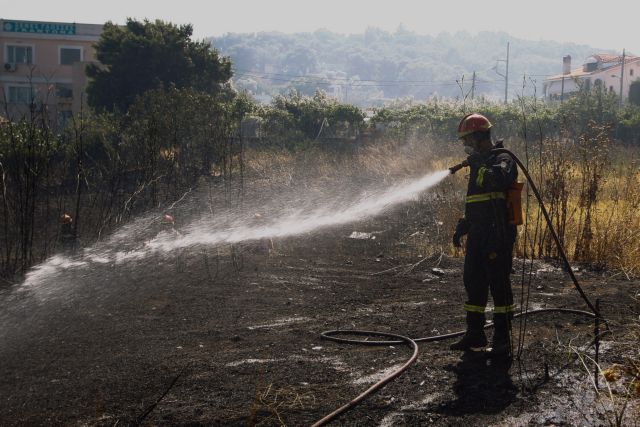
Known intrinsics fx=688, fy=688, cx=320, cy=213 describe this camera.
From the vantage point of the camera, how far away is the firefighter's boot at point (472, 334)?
5844 millimetres

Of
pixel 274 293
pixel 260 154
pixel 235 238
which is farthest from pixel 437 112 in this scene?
pixel 274 293

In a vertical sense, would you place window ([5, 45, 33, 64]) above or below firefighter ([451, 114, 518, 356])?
above

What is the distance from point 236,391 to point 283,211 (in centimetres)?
997

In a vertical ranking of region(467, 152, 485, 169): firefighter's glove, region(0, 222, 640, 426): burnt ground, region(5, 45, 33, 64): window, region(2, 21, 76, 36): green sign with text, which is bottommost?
region(0, 222, 640, 426): burnt ground

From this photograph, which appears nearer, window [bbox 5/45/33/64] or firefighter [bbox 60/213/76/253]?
firefighter [bbox 60/213/76/253]

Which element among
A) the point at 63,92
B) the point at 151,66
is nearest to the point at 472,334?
the point at 151,66

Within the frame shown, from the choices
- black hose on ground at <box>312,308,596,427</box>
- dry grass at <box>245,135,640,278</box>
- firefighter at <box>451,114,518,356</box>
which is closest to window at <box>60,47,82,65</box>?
dry grass at <box>245,135,640,278</box>

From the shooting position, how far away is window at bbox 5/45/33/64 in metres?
51.0

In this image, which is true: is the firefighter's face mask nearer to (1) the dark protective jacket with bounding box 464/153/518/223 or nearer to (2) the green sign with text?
(1) the dark protective jacket with bounding box 464/153/518/223

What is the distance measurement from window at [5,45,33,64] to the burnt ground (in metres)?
47.2

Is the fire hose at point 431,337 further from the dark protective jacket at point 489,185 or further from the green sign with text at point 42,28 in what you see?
the green sign with text at point 42,28

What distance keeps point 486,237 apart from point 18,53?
52691 mm

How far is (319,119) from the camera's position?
26531 millimetres

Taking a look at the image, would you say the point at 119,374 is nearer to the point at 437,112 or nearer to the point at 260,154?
the point at 260,154
